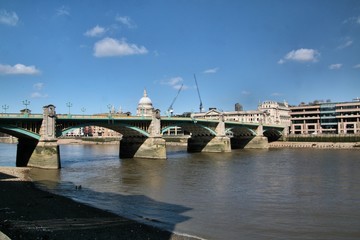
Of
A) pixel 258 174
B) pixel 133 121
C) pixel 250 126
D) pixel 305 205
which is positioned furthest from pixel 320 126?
pixel 305 205

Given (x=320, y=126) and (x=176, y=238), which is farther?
(x=320, y=126)

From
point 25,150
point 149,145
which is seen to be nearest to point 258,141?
point 149,145

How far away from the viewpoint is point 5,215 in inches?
819

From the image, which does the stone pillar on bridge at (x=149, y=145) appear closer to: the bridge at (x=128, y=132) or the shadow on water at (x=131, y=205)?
the bridge at (x=128, y=132)

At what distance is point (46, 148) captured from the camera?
50.4 m

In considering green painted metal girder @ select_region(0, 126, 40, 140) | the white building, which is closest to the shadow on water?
green painted metal girder @ select_region(0, 126, 40, 140)

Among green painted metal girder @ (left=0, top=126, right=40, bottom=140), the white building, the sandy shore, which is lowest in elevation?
the sandy shore

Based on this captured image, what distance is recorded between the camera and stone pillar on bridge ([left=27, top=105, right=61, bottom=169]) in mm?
50469

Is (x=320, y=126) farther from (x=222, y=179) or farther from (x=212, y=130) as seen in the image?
(x=222, y=179)

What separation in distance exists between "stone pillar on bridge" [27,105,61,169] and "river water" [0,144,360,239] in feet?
7.51

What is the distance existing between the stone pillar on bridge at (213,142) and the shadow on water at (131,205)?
55066 mm

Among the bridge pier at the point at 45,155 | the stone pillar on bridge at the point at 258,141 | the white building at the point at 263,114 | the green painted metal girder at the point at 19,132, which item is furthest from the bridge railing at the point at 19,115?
the white building at the point at 263,114

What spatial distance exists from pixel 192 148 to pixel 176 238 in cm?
7542

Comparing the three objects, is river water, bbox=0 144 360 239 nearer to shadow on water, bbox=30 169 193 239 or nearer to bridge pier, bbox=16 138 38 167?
shadow on water, bbox=30 169 193 239
